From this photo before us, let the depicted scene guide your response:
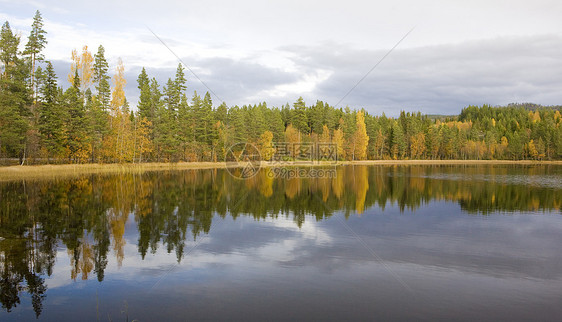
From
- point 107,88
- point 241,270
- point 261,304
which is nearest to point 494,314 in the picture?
point 261,304

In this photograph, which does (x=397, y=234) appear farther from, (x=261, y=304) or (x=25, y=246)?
(x=25, y=246)

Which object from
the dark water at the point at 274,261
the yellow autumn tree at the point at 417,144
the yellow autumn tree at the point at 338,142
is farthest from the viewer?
the yellow autumn tree at the point at 417,144

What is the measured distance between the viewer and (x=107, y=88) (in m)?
60.9

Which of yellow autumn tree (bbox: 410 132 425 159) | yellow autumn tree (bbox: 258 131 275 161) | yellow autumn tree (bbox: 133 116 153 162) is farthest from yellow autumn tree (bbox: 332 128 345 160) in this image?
yellow autumn tree (bbox: 133 116 153 162)

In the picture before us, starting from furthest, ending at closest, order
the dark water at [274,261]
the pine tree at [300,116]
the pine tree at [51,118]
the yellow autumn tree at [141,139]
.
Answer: the pine tree at [300,116] < the yellow autumn tree at [141,139] < the pine tree at [51,118] < the dark water at [274,261]

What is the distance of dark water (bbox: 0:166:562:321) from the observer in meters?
9.69

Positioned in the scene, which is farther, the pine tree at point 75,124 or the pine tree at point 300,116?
the pine tree at point 300,116

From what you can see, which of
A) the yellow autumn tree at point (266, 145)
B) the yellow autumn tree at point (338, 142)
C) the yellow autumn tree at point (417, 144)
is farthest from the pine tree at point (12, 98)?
the yellow autumn tree at point (417, 144)

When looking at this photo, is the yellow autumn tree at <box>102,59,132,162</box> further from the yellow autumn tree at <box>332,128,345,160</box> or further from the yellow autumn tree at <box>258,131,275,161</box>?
the yellow autumn tree at <box>332,128,345,160</box>

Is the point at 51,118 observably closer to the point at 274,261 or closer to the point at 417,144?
the point at 274,261

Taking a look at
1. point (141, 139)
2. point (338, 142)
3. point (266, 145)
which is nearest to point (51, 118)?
point (141, 139)

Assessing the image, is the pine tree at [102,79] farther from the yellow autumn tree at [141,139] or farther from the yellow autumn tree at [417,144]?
the yellow autumn tree at [417,144]

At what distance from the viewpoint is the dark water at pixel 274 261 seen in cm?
969

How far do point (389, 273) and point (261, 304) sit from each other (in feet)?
16.2
